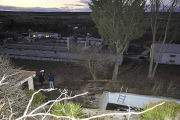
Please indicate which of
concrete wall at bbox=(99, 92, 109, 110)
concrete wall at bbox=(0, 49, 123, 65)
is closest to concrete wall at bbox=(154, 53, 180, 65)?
concrete wall at bbox=(0, 49, 123, 65)

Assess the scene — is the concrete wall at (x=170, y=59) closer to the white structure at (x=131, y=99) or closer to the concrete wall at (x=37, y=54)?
the concrete wall at (x=37, y=54)

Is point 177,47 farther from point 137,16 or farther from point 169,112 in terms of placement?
point 169,112

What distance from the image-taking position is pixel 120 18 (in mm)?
13609

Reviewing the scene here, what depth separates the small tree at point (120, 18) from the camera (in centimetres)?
1320

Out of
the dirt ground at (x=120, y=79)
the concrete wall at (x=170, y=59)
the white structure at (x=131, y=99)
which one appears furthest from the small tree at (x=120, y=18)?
the concrete wall at (x=170, y=59)

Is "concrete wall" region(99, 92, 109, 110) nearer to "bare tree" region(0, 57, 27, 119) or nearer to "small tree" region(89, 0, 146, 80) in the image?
"bare tree" region(0, 57, 27, 119)

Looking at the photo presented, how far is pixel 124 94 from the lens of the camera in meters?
10.8

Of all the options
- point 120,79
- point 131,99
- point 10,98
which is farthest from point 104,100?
point 120,79

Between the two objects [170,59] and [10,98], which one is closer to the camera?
[10,98]

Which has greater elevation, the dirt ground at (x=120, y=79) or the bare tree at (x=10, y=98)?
the bare tree at (x=10, y=98)

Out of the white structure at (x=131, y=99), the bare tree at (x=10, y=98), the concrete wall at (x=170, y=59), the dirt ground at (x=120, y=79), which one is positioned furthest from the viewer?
the concrete wall at (x=170, y=59)

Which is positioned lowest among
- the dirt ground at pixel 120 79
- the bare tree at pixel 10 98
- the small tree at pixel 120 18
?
the dirt ground at pixel 120 79

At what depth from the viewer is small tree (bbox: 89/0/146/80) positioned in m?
13.2

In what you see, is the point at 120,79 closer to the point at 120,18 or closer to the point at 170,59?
the point at 120,18
